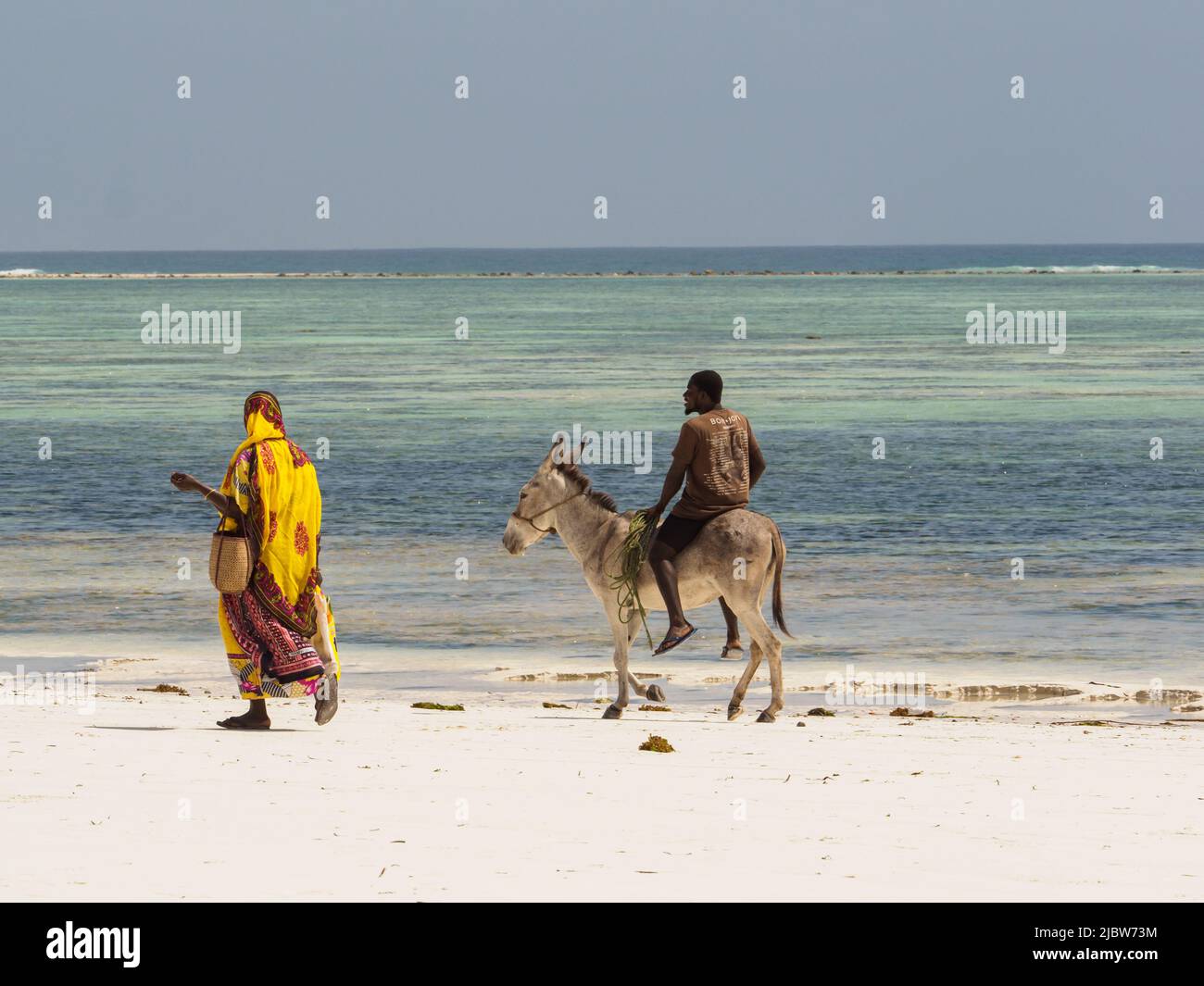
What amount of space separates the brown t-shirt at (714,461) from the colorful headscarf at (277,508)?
2460 mm

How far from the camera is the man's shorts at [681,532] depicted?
11.6m

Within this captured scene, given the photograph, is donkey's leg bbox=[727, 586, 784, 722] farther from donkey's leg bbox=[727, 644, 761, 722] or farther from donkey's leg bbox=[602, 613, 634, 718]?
donkey's leg bbox=[602, 613, 634, 718]

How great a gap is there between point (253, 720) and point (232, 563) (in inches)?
45.0

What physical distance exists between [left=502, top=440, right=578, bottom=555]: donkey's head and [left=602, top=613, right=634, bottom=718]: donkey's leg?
826 millimetres

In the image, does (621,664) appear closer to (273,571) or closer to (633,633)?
(633,633)

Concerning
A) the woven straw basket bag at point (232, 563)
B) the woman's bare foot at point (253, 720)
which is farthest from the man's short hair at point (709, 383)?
the woman's bare foot at point (253, 720)

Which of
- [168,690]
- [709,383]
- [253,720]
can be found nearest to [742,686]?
[709,383]

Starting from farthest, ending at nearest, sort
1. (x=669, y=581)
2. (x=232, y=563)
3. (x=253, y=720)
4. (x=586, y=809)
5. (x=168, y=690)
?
(x=168, y=690) < (x=669, y=581) < (x=253, y=720) < (x=232, y=563) < (x=586, y=809)

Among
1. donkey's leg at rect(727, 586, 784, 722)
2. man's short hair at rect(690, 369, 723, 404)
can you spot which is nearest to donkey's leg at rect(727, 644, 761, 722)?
donkey's leg at rect(727, 586, 784, 722)

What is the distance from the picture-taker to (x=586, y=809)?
8.59 metres

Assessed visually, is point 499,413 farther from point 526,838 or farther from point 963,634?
point 526,838
